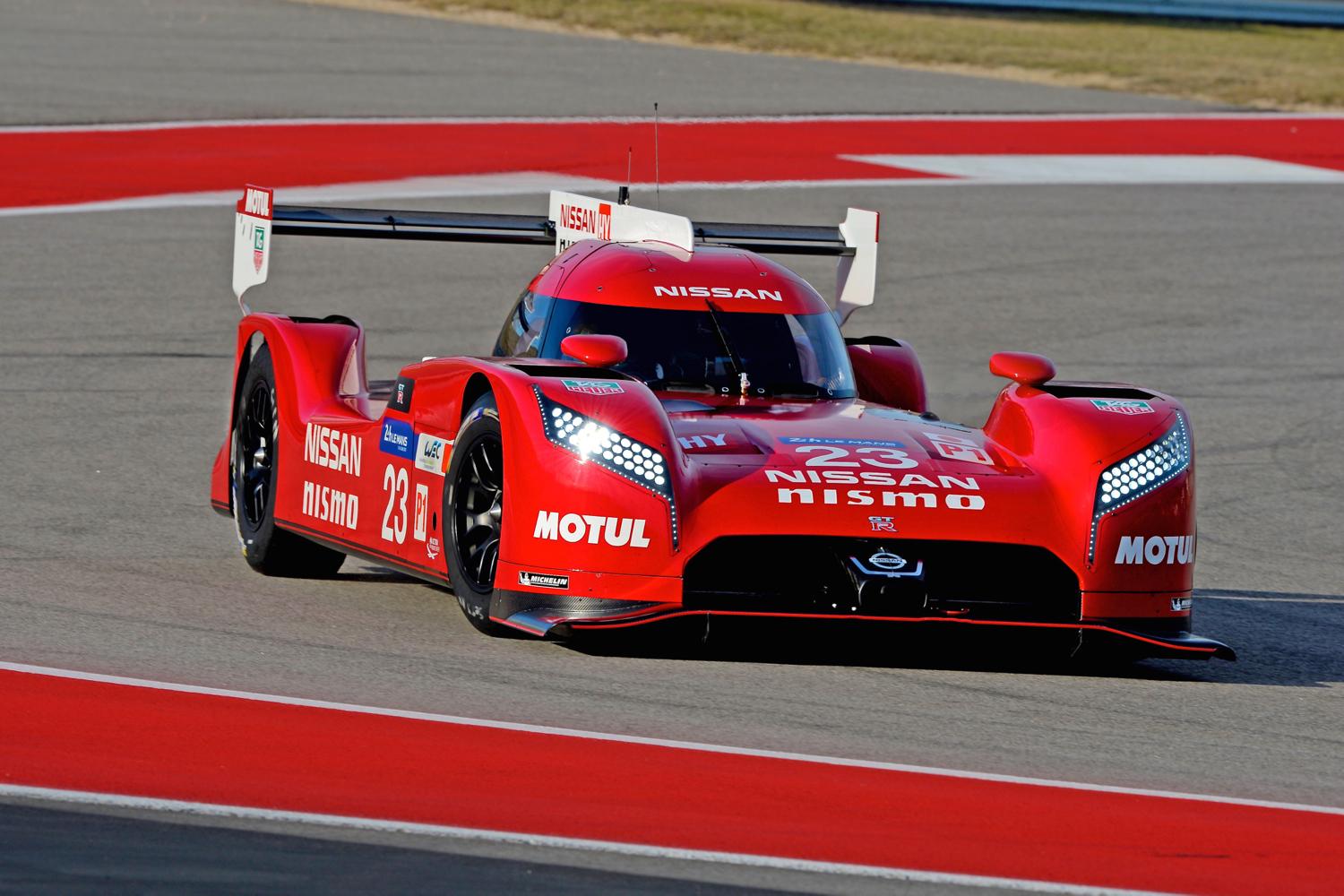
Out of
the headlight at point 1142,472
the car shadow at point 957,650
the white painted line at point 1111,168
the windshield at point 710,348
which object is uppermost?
the windshield at point 710,348

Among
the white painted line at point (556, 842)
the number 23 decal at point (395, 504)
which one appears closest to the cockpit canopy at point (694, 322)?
the number 23 decal at point (395, 504)

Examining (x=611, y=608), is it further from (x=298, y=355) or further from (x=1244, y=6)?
(x=1244, y=6)

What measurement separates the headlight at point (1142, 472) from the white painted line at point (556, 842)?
266cm

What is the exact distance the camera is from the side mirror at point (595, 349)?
26.7 ft

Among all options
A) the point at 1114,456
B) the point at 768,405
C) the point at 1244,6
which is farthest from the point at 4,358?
→ the point at 1244,6

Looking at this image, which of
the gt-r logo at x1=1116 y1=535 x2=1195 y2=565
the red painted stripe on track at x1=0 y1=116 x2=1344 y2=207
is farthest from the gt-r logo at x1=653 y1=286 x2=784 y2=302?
the red painted stripe on track at x1=0 y1=116 x2=1344 y2=207

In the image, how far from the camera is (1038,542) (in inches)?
306

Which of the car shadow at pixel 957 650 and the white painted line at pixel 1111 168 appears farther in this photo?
the white painted line at pixel 1111 168

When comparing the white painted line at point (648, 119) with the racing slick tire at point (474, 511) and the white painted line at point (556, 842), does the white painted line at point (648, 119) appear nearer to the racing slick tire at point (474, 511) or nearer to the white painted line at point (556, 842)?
the racing slick tire at point (474, 511)

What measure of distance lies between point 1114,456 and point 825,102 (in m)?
22.0

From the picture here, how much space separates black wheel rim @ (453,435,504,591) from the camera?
7.99 meters

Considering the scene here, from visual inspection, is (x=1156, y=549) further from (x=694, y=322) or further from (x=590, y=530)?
(x=694, y=322)

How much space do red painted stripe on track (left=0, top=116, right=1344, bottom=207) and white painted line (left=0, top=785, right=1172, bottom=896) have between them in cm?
1513

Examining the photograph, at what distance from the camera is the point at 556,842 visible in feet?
17.8
